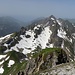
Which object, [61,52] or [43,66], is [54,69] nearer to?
[43,66]

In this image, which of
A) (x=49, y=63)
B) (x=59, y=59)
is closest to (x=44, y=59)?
(x=49, y=63)

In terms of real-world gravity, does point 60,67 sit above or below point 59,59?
above

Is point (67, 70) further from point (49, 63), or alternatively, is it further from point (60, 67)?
point (49, 63)

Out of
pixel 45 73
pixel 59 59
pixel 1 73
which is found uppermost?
pixel 45 73

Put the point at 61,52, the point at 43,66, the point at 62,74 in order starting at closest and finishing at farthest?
the point at 62,74
the point at 43,66
the point at 61,52

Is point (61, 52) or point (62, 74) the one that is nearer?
point (62, 74)

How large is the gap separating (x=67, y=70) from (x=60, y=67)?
1.38m

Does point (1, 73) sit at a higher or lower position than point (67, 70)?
lower

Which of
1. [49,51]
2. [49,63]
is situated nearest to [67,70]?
[49,63]

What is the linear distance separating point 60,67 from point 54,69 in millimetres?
761

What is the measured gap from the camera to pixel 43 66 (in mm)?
46031

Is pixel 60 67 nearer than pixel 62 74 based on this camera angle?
No

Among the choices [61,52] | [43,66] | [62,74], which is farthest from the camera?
[61,52]

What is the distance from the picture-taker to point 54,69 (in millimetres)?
22406
